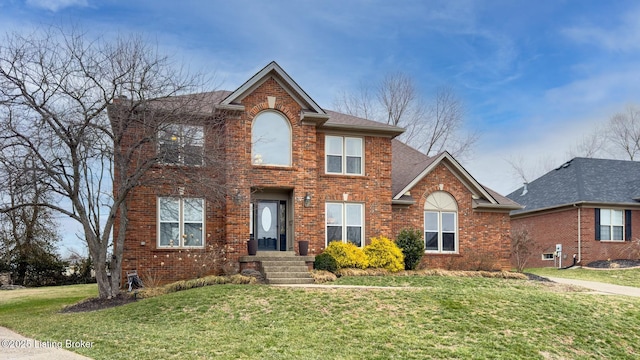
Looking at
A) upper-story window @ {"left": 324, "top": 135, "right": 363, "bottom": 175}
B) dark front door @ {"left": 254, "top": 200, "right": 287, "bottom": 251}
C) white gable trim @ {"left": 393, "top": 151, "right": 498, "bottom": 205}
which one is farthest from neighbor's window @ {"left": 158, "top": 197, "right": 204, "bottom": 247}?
white gable trim @ {"left": 393, "top": 151, "right": 498, "bottom": 205}

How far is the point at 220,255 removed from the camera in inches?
780

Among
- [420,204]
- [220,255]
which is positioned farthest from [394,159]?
[220,255]

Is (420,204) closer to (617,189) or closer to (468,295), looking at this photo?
(468,295)

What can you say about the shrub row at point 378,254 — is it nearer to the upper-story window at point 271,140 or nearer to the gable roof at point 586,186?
the upper-story window at point 271,140

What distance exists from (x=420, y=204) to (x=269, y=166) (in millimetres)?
6886

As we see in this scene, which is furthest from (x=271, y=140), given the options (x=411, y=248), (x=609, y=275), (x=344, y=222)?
(x=609, y=275)

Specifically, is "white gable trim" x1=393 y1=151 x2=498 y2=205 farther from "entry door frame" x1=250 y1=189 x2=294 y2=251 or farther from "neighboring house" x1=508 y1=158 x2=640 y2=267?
"neighboring house" x1=508 y1=158 x2=640 y2=267

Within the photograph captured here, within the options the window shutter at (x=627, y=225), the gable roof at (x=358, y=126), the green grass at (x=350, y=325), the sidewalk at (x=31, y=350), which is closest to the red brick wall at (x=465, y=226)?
the gable roof at (x=358, y=126)

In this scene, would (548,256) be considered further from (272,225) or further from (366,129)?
(272,225)

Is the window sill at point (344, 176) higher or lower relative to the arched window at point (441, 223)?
higher

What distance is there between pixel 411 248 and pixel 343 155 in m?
4.41

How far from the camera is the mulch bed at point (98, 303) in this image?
15.6 metres

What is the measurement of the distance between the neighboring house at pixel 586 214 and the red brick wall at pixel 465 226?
15.7ft

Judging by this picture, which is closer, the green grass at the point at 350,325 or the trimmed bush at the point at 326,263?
the green grass at the point at 350,325
